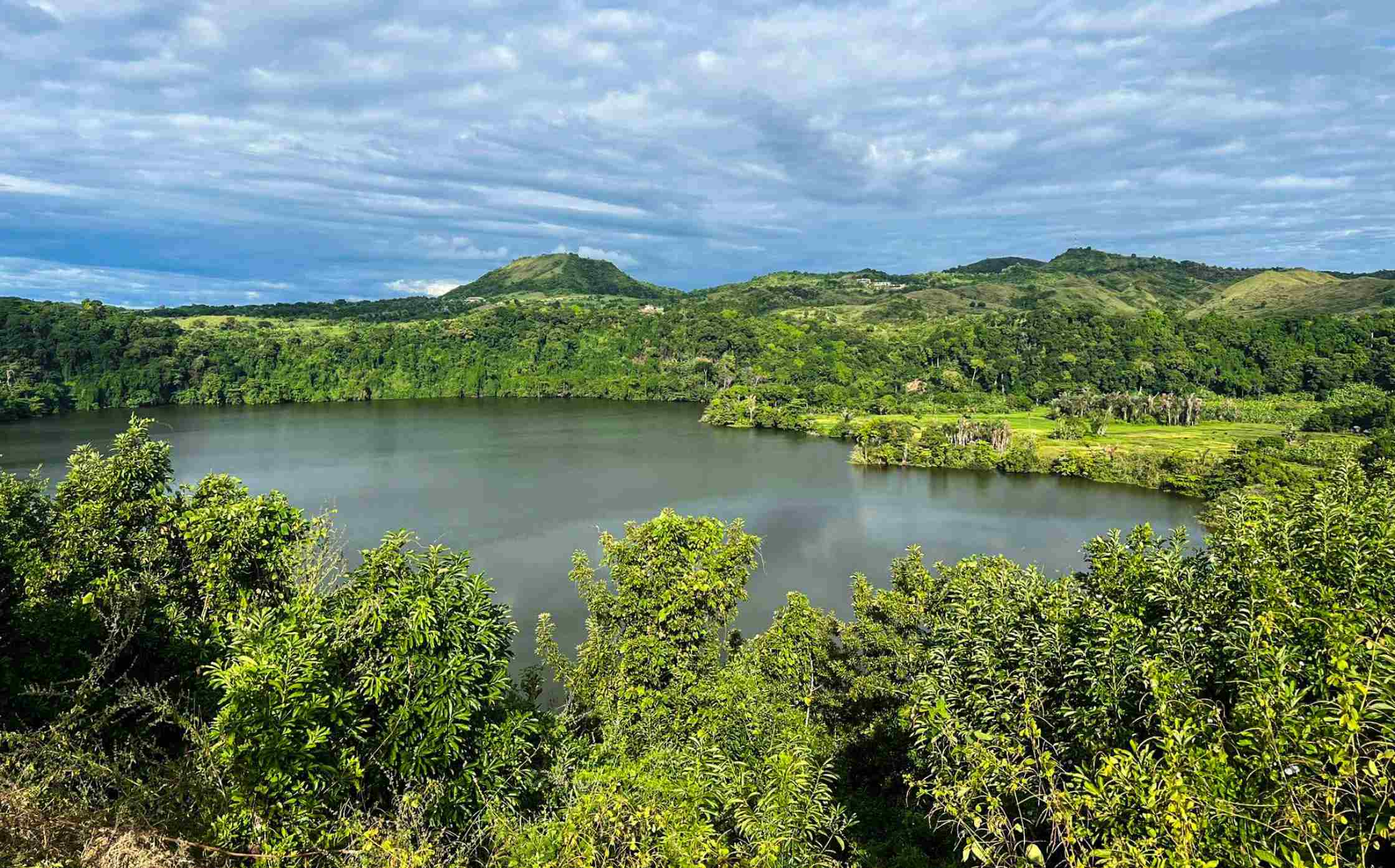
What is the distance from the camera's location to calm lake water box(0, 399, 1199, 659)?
125ft

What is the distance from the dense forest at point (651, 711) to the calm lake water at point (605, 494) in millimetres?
14032

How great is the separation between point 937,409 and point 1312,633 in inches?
4256

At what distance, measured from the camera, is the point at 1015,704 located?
29.0ft

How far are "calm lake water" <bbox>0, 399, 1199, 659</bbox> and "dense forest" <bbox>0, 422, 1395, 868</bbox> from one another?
552 inches

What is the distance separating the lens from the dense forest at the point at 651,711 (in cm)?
536

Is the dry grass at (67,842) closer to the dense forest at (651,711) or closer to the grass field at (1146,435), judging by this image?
the dense forest at (651,711)

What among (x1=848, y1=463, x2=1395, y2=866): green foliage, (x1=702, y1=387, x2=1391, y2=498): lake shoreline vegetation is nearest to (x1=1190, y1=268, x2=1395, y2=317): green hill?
(x1=702, y1=387, x2=1391, y2=498): lake shoreline vegetation

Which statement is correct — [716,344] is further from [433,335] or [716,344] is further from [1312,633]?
[1312,633]

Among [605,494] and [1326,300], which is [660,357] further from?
[1326,300]

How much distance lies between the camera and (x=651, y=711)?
15.4m

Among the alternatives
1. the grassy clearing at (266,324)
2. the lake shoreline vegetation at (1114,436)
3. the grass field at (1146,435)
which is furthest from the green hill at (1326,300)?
the grassy clearing at (266,324)

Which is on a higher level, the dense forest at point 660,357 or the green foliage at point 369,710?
the dense forest at point 660,357

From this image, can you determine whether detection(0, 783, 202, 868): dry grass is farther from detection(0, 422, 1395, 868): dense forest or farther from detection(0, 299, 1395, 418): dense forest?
detection(0, 299, 1395, 418): dense forest

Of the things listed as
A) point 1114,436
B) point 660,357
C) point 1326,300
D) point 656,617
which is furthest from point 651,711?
point 1326,300
